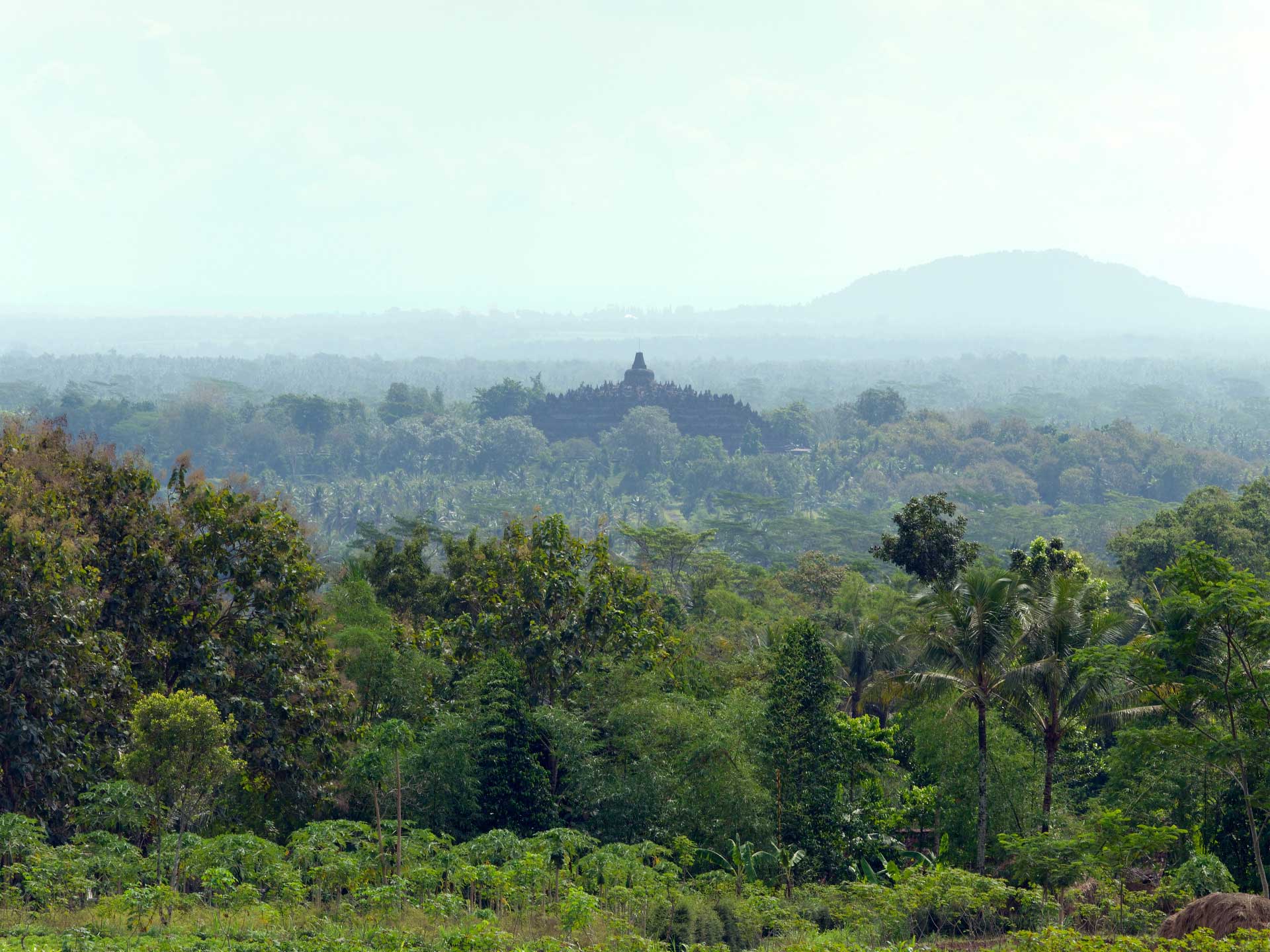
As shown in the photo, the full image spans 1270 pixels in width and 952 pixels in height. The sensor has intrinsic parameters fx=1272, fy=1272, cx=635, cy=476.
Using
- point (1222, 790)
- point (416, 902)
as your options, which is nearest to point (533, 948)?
point (416, 902)

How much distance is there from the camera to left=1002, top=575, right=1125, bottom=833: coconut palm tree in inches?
928

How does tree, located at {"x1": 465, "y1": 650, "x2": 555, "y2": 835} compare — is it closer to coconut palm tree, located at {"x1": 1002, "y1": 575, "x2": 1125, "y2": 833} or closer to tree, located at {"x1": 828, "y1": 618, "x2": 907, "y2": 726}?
coconut palm tree, located at {"x1": 1002, "y1": 575, "x2": 1125, "y2": 833}

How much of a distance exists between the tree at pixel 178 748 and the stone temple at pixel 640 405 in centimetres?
10640

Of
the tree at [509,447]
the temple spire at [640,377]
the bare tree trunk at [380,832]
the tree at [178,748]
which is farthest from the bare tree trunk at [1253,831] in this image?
the temple spire at [640,377]

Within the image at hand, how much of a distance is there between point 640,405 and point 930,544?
95.4 meters

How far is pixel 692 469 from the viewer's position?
370 ft

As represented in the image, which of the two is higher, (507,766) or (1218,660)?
(1218,660)

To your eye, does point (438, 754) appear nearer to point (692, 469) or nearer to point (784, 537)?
point (784, 537)

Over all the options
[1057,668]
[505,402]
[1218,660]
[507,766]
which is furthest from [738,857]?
[505,402]

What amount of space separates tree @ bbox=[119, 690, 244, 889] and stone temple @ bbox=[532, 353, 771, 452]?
10640cm

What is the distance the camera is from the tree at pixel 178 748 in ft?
57.2

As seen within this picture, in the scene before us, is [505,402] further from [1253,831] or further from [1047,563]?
[1253,831]

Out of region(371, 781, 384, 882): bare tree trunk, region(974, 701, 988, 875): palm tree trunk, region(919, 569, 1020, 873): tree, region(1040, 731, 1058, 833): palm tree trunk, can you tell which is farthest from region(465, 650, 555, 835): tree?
region(1040, 731, 1058, 833): palm tree trunk

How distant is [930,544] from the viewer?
1157 inches
